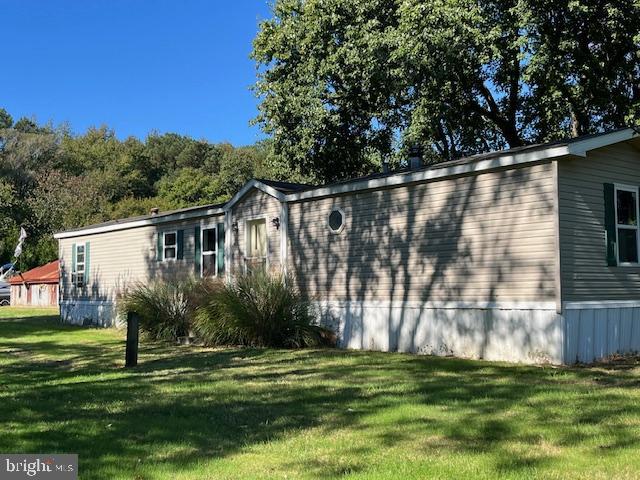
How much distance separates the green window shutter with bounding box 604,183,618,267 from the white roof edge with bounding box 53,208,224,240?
8.69 meters

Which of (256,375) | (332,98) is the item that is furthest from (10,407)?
(332,98)

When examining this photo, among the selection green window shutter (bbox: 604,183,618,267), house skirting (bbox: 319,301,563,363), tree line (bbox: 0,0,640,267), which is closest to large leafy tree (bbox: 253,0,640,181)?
tree line (bbox: 0,0,640,267)

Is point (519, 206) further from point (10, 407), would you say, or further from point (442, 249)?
point (10, 407)

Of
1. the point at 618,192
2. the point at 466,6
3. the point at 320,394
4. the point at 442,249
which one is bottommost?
the point at 320,394

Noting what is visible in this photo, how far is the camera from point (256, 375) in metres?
8.92

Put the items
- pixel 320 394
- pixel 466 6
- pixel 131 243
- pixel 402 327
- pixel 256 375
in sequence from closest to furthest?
pixel 320 394 → pixel 256 375 → pixel 402 327 → pixel 466 6 → pixel 131 243

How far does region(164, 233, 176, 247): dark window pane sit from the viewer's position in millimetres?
17594

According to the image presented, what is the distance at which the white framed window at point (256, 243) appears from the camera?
14914mm

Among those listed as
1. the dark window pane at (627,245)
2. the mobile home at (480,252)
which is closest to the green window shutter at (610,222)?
the mobile home at (480,252)

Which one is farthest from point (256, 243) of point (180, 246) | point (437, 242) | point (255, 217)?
point (437, 242)

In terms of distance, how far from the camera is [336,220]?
527 inches

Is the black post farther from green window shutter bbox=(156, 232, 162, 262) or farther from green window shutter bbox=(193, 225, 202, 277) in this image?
green window shutter bbox=(156, 232, 162, 262)

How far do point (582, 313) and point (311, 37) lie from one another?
45.6 feet

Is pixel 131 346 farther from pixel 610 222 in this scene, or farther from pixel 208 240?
pixel 610 222
